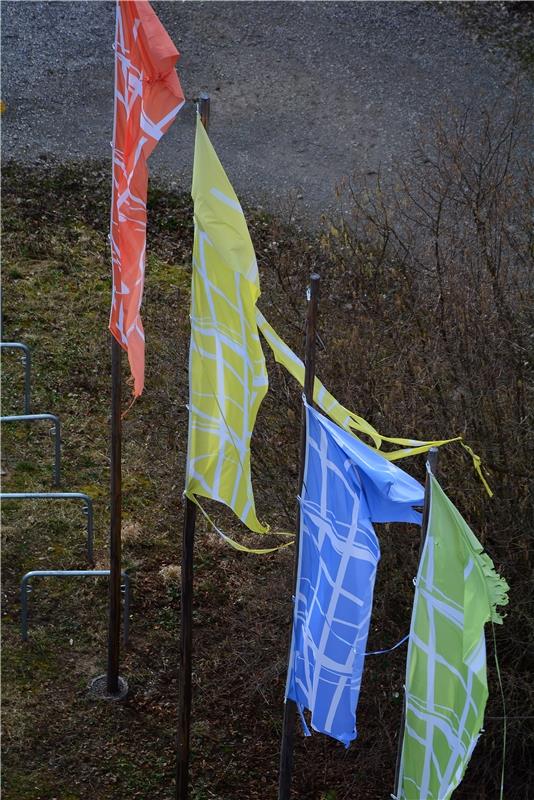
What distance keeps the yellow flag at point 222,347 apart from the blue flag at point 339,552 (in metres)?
0.71

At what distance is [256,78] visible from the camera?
68.7ft

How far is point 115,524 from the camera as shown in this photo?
977cm

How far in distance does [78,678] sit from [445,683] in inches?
206

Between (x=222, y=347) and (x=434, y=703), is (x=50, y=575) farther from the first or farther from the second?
(x=434, y=703)

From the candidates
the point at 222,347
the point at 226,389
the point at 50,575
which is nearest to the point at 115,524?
the point at 50,575

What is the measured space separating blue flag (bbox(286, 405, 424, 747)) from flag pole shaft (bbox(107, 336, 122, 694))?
2.79 m

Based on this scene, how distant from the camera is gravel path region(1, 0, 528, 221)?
1933 centimetres

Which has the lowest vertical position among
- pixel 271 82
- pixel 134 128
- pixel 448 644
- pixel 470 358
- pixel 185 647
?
pixel 185 647

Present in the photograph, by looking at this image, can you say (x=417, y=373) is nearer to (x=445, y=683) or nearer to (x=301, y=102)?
(x=445, y=683)

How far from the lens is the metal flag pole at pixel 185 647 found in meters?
8.10

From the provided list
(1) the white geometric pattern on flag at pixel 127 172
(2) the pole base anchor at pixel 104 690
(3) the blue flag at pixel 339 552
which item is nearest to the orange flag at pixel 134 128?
(1) the white geometric pattern on flag at pixel 127 172

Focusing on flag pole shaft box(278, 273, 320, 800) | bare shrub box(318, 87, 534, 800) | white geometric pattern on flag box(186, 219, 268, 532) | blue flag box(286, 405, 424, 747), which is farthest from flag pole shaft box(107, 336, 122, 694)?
blue flag box(286, 405, 424, 747)

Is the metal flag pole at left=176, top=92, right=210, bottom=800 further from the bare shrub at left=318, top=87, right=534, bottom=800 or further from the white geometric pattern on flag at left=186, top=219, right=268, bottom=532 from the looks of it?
the bare shrub at left=318, top=87, right=534, bottom=800

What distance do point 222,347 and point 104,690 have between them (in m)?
4.43
